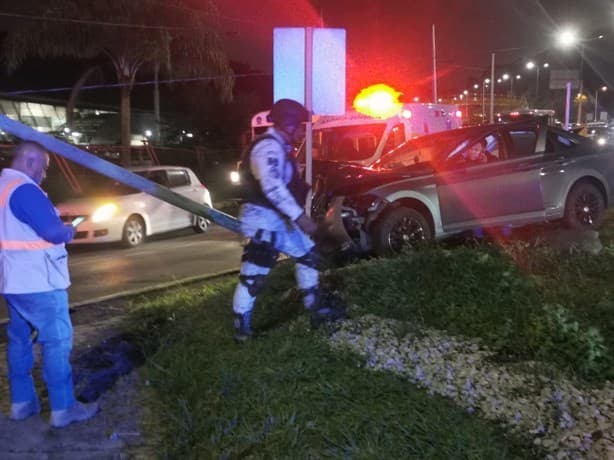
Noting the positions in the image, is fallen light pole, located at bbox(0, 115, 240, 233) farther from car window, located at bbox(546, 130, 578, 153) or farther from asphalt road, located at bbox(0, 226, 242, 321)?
car window, located at bbox(546, 130, 578, 153)

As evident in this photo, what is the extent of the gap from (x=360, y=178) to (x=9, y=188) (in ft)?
18.0

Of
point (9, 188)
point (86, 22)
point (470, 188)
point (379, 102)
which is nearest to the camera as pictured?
point (9, 188)

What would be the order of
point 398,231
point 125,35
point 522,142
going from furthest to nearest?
1. point 125,35
2. point 522,142
3. point 398,231

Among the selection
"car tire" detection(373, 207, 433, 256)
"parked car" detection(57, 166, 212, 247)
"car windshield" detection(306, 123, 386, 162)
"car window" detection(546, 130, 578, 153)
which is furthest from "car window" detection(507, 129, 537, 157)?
"parked car" detection(57, 166, 212, 247)

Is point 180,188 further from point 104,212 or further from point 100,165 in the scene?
point 100,165

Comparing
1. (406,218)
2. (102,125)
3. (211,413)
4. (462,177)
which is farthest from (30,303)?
(102,125)

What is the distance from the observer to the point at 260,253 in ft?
16.5

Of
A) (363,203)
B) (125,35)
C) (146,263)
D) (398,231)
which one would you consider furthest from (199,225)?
(125,35)

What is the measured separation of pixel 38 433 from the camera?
396 centimetres

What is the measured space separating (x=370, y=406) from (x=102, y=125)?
3564cm

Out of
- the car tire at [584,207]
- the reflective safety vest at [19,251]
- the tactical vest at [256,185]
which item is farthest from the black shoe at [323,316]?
the car tire at [584,207]

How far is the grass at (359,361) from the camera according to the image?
349 cm

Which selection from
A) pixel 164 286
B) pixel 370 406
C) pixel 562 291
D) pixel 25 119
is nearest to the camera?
pixel 370 406

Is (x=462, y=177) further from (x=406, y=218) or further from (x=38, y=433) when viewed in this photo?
(x=38, y=433)
